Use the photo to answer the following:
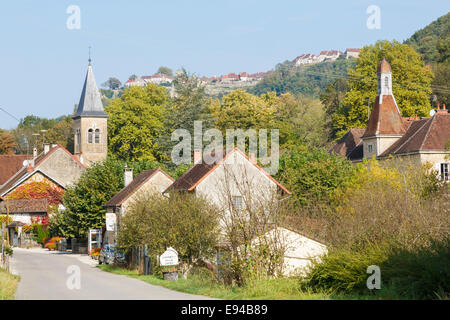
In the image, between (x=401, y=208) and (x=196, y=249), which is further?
(x=196, y=249)

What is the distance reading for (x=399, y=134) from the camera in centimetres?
5853

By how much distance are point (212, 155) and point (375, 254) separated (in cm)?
3044

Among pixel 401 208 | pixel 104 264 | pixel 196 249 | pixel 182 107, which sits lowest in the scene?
pixel 104 264

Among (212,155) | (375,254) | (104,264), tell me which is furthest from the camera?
(212,155)

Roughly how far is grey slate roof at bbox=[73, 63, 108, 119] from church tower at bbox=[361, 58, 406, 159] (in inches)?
1371

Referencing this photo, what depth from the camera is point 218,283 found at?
901 inches

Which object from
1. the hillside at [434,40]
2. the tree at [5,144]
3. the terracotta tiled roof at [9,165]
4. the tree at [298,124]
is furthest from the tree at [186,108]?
the tree at [5,144]

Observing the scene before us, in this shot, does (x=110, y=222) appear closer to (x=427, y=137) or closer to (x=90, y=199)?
(x=90, y=199)

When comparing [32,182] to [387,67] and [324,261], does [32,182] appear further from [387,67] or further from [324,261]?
[324,261]

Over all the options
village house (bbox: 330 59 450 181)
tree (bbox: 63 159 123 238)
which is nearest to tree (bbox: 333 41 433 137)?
village house (bbox: 330 59 450 181)

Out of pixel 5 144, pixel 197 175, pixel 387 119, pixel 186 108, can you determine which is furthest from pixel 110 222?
pixel 5 144

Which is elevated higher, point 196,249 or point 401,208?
point 401,208

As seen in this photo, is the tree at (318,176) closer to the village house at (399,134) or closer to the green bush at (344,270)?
the village house at (399,134)

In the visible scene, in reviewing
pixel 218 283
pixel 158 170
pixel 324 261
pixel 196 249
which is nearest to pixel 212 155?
pixel 158 170
